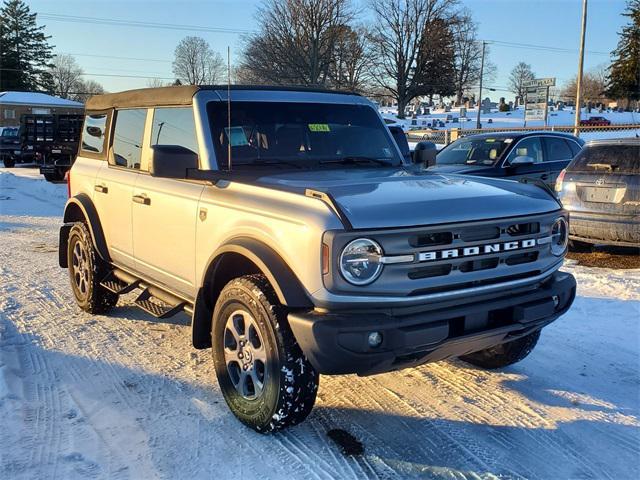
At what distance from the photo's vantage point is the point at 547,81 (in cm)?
4141

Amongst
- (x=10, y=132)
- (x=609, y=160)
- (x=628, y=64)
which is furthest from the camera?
(x=628, y=64)

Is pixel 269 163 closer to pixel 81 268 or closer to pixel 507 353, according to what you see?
pixel 507 353

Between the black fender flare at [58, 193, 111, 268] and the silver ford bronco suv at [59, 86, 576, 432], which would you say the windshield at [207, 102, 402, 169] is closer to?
the silver ford bronco suv at [59, 86, 576, 432]

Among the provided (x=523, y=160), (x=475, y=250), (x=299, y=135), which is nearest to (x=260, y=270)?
(x=475, y=250)

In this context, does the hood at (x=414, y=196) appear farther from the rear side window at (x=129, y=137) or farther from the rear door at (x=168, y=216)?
the rear side window at (x=129, y=137)

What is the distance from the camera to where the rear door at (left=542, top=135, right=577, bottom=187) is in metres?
10.6

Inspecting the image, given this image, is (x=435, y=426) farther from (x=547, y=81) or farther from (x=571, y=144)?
(x=547, y=81)

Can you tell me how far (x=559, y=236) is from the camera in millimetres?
3791

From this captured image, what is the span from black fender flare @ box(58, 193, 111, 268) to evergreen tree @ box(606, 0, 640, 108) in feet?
269

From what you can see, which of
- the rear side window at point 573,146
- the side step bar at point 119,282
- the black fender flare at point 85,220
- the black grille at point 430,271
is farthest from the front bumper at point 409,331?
the rear side window at point 573,146

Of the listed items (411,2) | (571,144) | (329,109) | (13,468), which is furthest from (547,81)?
(13,468)

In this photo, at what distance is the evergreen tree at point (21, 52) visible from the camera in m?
74.5

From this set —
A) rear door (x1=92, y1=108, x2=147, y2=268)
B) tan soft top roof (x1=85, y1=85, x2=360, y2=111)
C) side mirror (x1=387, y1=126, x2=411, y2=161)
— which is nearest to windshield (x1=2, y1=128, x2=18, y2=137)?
tan soft top roof (x1=85, y1=85, x2=360, y2=111)

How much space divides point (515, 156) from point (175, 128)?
7474 mm
